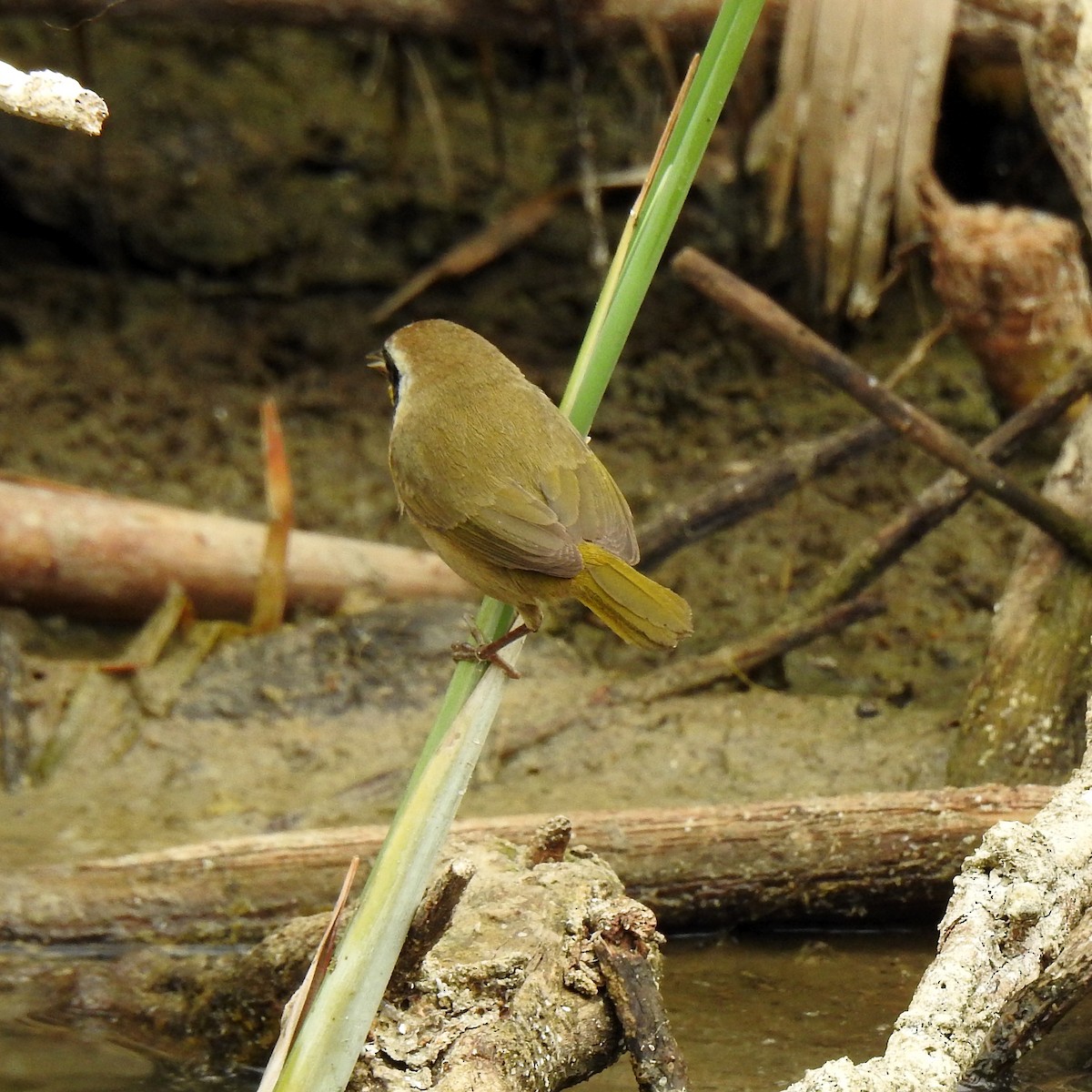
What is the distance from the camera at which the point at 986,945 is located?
2062 mm

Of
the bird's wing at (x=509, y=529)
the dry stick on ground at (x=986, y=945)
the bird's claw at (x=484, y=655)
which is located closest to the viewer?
the dry stick on ground at (x=986, y=945)

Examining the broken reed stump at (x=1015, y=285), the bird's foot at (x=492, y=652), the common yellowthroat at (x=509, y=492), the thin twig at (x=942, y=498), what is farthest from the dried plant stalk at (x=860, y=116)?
the bird's foot at (x=492, y=652)

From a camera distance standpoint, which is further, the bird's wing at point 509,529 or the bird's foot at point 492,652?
the bird's wing at point 509,529

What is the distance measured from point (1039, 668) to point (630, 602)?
4.44 feet

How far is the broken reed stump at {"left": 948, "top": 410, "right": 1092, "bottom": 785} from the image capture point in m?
3.63

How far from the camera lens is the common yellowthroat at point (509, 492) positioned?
2.88m

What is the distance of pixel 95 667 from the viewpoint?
185 inches

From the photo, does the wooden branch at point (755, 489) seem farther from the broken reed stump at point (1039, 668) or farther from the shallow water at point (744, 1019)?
the shallow water at point (744, 1019)

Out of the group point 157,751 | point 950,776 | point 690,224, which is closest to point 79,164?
point 690,224

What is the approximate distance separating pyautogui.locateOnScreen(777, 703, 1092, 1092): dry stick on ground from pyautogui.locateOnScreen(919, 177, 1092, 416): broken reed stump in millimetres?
2425

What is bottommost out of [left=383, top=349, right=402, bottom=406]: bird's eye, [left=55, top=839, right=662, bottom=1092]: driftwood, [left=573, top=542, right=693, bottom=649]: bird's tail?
[left=55, top=839, right=662, bottom=1092]: driftwood

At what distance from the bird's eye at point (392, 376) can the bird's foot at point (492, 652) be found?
735 mm

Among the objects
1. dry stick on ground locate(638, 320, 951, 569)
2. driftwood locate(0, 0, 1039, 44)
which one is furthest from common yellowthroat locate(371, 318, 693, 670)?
driftwood locate(0, 0, 1039, 44)

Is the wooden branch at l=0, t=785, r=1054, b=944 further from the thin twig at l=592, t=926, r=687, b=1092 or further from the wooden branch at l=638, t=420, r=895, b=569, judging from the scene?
the wooden branch at l=638, t=420, r=895, b=569
